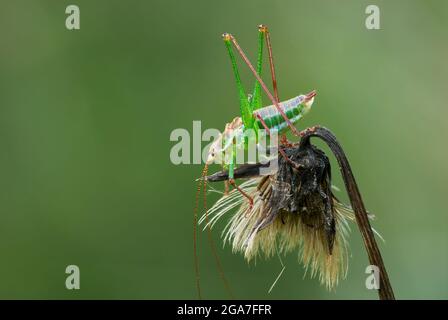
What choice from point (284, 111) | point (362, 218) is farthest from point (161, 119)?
point (362, 218)

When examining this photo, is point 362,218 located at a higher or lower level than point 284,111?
lower

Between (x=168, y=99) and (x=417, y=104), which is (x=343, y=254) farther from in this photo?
(x=168, y=99)

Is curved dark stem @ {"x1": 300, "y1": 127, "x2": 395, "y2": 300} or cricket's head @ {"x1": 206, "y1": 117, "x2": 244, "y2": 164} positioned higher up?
cricket's head @ {"x1": 206, "y1": 117, "x2": 244, "y2": 164}

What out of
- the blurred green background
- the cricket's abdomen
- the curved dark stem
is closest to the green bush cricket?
the cricket's abdomen

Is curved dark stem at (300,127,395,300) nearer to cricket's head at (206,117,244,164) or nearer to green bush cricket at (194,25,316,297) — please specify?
green bush cricket at (194,25,316,297)

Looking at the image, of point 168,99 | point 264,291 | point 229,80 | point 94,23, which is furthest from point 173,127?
point 264,291

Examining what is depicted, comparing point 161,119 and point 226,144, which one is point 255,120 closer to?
point 226,144
